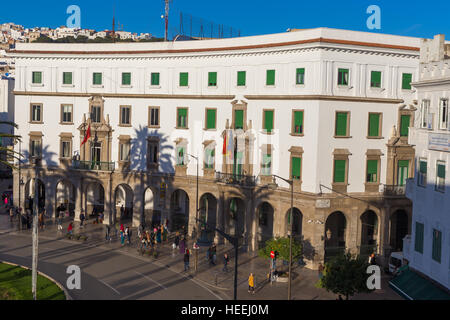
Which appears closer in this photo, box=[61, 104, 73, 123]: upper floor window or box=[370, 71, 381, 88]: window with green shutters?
box=[370, 71, 381, 88]: window with green shutters

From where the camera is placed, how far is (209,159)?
192ft

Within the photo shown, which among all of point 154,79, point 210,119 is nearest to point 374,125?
point 210,119

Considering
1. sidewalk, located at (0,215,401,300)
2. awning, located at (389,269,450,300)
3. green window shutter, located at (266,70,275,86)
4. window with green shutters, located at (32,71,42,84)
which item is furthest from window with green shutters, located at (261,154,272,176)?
window with green shutters, located at (32,71,42,84)

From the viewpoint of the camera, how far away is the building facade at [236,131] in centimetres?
5084

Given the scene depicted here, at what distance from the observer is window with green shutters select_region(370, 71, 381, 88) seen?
51.8m

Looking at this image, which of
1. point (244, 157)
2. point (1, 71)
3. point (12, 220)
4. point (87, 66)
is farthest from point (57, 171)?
point (1, 71)

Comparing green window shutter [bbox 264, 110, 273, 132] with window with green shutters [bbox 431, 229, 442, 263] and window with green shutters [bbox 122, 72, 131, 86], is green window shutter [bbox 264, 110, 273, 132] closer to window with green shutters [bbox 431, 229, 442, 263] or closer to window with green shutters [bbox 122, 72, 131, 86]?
window with green shutters [bbox 122, 72, 131, 86]

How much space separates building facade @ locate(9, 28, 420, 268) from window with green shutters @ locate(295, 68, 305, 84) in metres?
0.09

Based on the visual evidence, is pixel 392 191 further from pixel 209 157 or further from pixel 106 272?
pixel 106 272

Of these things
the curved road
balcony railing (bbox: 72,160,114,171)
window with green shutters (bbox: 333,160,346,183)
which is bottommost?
the curved road

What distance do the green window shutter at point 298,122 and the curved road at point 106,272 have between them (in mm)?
15809

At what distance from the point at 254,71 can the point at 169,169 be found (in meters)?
14.1

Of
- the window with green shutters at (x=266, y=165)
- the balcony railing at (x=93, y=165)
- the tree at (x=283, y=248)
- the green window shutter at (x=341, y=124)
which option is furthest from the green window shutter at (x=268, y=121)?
the balcony railing at (x=93, y=165)

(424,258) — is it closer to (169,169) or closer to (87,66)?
(169,169)
